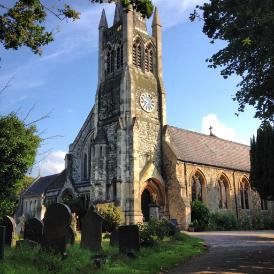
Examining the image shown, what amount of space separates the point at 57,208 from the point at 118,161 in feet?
50.8

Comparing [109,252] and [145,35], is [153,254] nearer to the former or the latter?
[109,252]

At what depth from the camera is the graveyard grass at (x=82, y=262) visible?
8672 mm

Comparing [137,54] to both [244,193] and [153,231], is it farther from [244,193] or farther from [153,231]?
[153,231]

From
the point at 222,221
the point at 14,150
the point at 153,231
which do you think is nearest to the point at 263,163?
the point at 222,221

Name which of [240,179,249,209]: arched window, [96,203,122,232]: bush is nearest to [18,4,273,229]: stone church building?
[240,179,249,209]: arched window

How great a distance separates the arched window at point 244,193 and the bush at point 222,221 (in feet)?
17.0

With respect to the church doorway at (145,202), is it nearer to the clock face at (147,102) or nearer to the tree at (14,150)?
the clock face at (147,102)

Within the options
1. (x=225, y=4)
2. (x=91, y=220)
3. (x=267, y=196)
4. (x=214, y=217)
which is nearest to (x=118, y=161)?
(x=214, y=217)

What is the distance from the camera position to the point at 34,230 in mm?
12898

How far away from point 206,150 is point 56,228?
26747 millimetres

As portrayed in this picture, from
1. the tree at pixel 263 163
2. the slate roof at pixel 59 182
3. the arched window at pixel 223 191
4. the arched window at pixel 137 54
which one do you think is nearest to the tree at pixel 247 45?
the tree at pixel 263 163

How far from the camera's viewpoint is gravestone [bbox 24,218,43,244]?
1276 cm

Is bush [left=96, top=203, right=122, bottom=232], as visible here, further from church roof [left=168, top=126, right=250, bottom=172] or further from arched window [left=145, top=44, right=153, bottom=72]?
arched window [left=145, top=44, right=153, bottom=72]

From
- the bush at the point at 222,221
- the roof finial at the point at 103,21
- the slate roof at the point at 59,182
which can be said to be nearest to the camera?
the bush at the point at 222,221
